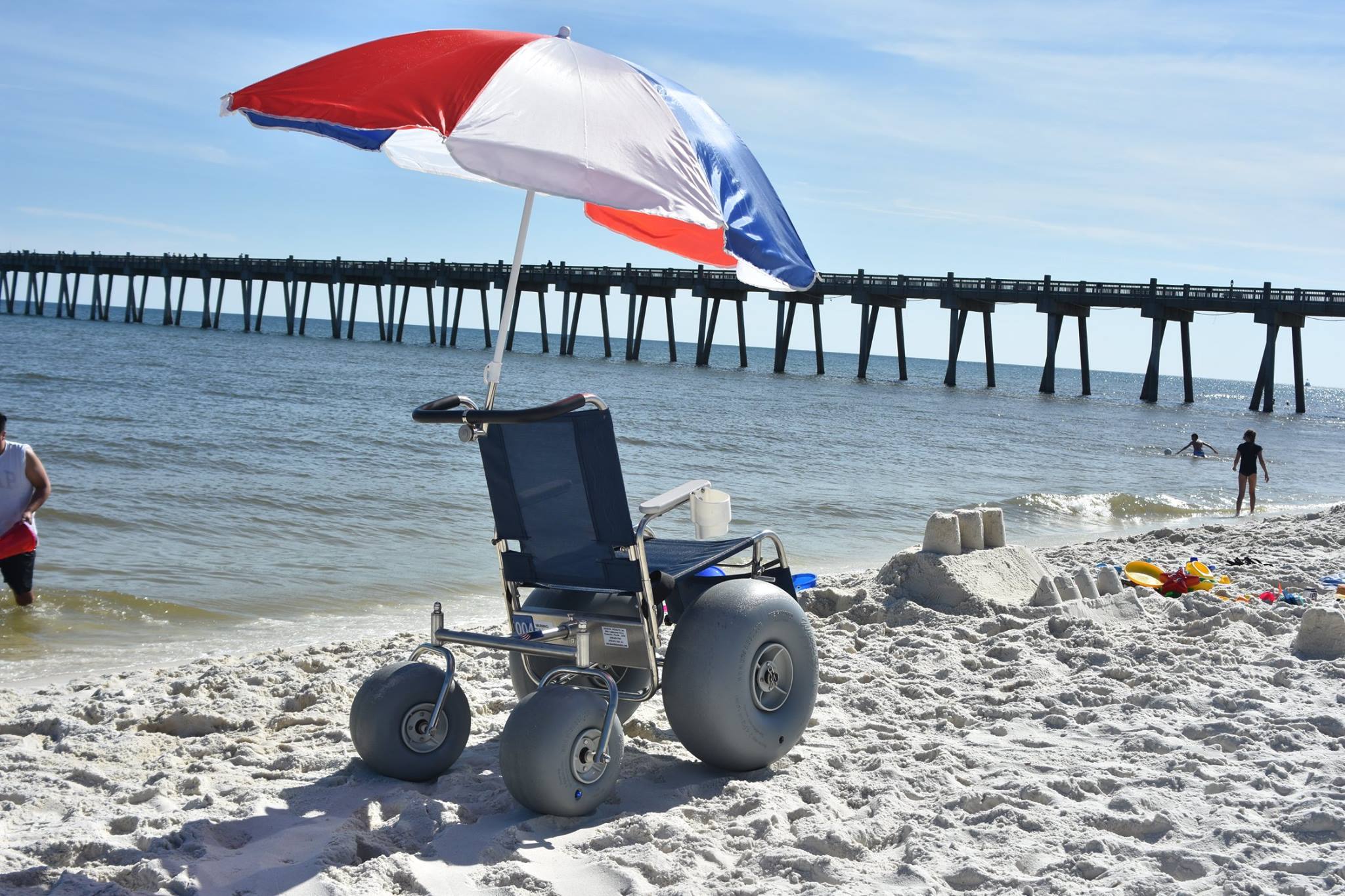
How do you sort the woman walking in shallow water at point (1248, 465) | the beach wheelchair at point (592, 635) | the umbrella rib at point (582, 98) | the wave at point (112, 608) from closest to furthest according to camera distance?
the umbrella rib at point (582, 98), the beach wheelchair at point (592, 635), the wave at point (112, 608), the woman walking in shallow water at point (1248, 465)

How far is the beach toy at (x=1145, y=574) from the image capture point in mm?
6398

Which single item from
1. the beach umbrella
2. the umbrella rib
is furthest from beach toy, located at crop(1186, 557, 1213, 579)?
the umbrella rib

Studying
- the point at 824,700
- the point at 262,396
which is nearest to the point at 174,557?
the point at 824,700

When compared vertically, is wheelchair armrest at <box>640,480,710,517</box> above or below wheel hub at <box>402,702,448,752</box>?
above

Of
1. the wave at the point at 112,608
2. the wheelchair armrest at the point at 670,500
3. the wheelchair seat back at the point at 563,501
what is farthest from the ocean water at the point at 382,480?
the wheelchair armrest at the point at 670,500

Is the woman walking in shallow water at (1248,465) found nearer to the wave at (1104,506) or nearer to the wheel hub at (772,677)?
the wave at (1104,506)

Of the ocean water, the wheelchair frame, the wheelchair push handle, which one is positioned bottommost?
the ocean water

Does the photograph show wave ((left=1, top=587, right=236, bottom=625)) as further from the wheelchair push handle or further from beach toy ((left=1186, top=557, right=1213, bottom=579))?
beach toy ((left=1186, top=557, right=1213, bottom=579))

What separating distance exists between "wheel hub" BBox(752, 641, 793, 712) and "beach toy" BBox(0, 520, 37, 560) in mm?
4634

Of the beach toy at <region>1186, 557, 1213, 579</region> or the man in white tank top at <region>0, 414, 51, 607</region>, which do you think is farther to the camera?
the beach toy at <region>1186, 557, 1213, 579</region>

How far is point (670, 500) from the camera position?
132 inches

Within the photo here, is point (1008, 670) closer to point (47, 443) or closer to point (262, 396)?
point (47, 443)

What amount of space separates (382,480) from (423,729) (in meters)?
9.30

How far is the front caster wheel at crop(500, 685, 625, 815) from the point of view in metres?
2.99
